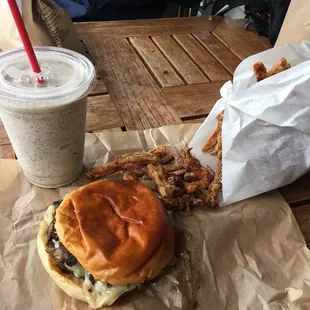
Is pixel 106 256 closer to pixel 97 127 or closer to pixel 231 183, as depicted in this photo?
pixel 231 183

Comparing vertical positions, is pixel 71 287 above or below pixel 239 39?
above

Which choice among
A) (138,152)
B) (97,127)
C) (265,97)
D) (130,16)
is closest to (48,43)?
(97,127)

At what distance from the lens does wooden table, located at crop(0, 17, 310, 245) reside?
116cm

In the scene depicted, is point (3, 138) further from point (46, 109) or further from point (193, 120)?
point (193, 120)

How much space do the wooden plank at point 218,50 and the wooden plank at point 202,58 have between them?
0.07 ft

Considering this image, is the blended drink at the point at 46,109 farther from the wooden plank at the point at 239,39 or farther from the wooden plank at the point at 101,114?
the wooden plank at the point at 239,39

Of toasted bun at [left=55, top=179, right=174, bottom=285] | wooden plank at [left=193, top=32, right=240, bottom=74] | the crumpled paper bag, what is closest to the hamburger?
toasted bun at [left=55, top=179, right=174, bottom=285]

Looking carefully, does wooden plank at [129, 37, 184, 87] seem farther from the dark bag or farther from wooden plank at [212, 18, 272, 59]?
the dark bag

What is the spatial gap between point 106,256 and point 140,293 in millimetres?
119

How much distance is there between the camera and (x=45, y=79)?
801 mm

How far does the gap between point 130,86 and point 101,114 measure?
187mm

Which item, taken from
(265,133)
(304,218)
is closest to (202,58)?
(265,133)

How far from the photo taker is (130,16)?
2166 millimetres

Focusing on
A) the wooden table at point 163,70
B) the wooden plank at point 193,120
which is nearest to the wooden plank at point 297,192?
the wooden table at point 163,70
